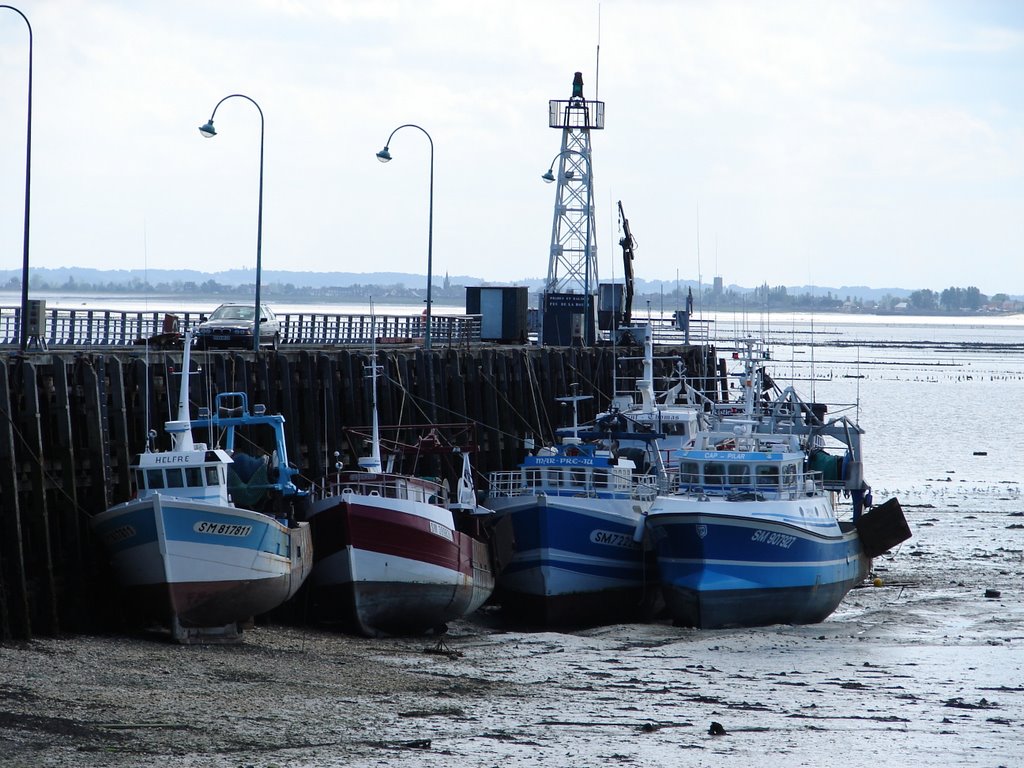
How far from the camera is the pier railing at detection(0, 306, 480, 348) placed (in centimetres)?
3919

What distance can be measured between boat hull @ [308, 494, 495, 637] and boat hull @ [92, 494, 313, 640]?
204 cm

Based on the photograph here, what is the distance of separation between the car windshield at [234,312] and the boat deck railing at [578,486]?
1343cm

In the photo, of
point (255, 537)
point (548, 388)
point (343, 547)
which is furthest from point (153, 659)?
point (548, 388)

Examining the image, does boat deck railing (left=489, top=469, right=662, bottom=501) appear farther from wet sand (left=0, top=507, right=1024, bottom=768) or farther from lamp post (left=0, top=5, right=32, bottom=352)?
lamp post (left=0, top=5, right=32, bottom=352)

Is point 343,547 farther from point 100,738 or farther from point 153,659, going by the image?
point 100,738

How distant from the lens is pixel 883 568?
44250 millimetres

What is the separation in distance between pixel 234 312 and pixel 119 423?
1785 centimetres

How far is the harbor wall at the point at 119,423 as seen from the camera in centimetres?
2612

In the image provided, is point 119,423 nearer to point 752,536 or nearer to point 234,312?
point 752,536

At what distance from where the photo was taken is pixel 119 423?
28672 millimetres

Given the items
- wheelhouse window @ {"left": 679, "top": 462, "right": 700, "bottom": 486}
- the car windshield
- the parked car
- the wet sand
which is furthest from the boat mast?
the car windshield

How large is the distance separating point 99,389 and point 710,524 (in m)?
12.4

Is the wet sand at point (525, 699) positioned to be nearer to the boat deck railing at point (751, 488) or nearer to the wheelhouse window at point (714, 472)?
the boat deck railing at point (751, 488)

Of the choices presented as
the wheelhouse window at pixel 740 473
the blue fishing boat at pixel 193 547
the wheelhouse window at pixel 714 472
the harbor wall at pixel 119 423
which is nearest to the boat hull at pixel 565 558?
the harbor wall at pixel 119 423
